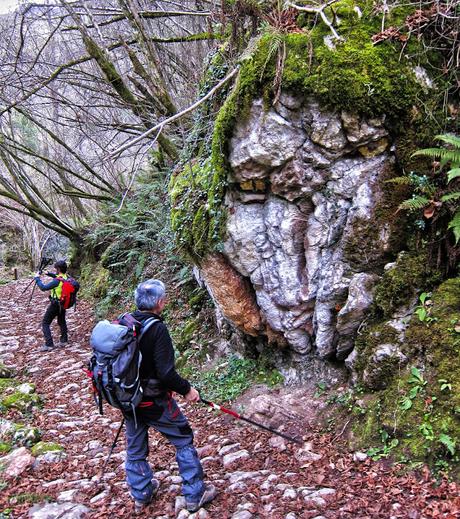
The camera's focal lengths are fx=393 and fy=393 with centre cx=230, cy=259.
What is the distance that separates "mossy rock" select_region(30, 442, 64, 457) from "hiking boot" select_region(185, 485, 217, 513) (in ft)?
7.67

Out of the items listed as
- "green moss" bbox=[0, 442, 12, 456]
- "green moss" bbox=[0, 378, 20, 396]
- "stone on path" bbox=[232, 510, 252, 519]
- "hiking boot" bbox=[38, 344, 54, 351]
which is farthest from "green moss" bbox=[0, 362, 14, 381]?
"stone on path" bbox=[232, 510, 252, 519]

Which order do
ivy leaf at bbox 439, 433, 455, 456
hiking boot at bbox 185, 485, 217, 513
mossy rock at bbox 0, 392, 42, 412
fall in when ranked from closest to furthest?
ivy leaf at bbox 439, 433, 455, 456, hiking boot at bbox 185, 485, 217, 513, mossy rock at bbox 0, 392, 42, 412

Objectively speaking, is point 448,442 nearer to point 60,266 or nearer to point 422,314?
point 422,314

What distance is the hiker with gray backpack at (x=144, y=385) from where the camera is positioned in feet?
11.8

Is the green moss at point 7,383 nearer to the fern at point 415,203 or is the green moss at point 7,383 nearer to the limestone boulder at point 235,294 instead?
the limestone boulder at point 235,294

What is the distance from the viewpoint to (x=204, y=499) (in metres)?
3.85

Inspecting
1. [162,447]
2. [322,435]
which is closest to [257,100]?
[322,435]

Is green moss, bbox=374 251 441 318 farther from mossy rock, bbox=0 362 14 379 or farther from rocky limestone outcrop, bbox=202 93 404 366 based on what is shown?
mossy rock, bbox=0 362 14 379

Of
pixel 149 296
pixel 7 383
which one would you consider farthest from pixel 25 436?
pixel 149 296

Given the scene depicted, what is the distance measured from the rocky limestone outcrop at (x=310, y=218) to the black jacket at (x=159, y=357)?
231cm

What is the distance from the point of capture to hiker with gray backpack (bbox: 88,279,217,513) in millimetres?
3594

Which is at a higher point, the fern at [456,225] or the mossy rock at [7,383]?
the fern at [456,225]

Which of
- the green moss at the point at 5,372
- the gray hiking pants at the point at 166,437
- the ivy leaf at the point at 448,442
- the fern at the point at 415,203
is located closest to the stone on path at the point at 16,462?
the gray hiking pants at the point at 166,437

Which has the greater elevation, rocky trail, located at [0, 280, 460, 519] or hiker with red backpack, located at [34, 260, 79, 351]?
hiker with red backpack, located at [34, 260, 79, 351]
